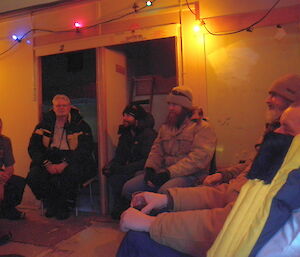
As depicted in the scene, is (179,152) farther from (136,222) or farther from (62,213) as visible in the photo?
(136,222)

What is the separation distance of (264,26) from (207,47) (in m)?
0.52

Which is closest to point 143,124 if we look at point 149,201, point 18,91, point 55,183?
point 55,183

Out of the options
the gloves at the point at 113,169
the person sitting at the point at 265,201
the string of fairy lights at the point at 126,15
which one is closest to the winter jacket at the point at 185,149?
the gloves at the point at 113,169

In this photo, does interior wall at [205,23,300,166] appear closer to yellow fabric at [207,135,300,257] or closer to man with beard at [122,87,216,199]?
man with beard at [122,87,216,199]

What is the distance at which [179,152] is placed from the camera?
2662 mm

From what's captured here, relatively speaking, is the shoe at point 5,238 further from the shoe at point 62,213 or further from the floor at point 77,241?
the shoe at point 62,213

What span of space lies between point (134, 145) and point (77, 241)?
40.8 inches

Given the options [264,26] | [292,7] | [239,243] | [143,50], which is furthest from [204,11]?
[239,243]

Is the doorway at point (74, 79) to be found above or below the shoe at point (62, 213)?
above

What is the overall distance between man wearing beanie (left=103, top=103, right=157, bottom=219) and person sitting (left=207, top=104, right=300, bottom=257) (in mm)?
2191

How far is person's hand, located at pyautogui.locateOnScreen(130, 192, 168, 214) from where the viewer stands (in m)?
1.38

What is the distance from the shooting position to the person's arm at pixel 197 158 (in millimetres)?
2494

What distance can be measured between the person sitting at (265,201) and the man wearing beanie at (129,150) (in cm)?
219

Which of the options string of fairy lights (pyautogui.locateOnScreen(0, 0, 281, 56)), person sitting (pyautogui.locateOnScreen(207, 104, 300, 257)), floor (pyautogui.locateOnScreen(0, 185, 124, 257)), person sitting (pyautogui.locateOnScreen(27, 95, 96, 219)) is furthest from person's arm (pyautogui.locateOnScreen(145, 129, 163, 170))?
person sitting (pyautogui.locateOnScreen(207, 104, 300, 257))
